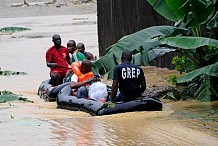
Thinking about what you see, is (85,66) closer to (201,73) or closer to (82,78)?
(82,78)

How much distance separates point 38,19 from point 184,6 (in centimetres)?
4094

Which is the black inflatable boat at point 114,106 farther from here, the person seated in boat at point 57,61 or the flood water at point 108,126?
the person seated in boat at point 57,61

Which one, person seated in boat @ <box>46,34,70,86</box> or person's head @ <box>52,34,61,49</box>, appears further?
person seated in boat @ <box>46,34,70,86</box>

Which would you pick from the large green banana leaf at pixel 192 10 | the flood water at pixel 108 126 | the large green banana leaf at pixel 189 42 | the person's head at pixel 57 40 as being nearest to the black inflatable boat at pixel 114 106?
the flood water at pixel 108 126

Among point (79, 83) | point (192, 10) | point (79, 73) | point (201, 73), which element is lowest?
point (79, 83)

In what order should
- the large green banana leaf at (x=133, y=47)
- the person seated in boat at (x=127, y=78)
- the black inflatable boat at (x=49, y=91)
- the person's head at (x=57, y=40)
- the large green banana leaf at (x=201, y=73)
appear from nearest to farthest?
the person seated in boat at (x=127, y=78) → the large green banana leaf at (x=201, y=73) → the large green banana leaf at (x=133, y=47) → the black inflatable boat at (x=49, y=91) → the person's head at (x=57, y=40)

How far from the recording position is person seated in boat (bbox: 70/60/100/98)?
1370cm

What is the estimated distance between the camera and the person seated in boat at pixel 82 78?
13703mm

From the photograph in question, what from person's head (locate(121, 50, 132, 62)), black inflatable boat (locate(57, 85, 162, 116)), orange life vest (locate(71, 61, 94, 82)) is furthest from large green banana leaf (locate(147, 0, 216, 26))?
orange life vest (locate(71, 61, 94, 82))

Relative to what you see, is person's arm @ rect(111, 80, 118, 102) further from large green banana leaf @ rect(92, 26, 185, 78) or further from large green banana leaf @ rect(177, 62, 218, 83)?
large green banana leaf @ rect(177, 62, 218, 83)

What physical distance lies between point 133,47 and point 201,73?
4.40 feet

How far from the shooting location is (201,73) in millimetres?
12492

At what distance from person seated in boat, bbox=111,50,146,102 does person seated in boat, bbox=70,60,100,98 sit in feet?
4.13

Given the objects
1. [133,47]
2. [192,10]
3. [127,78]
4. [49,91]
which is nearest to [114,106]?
[127,78]
